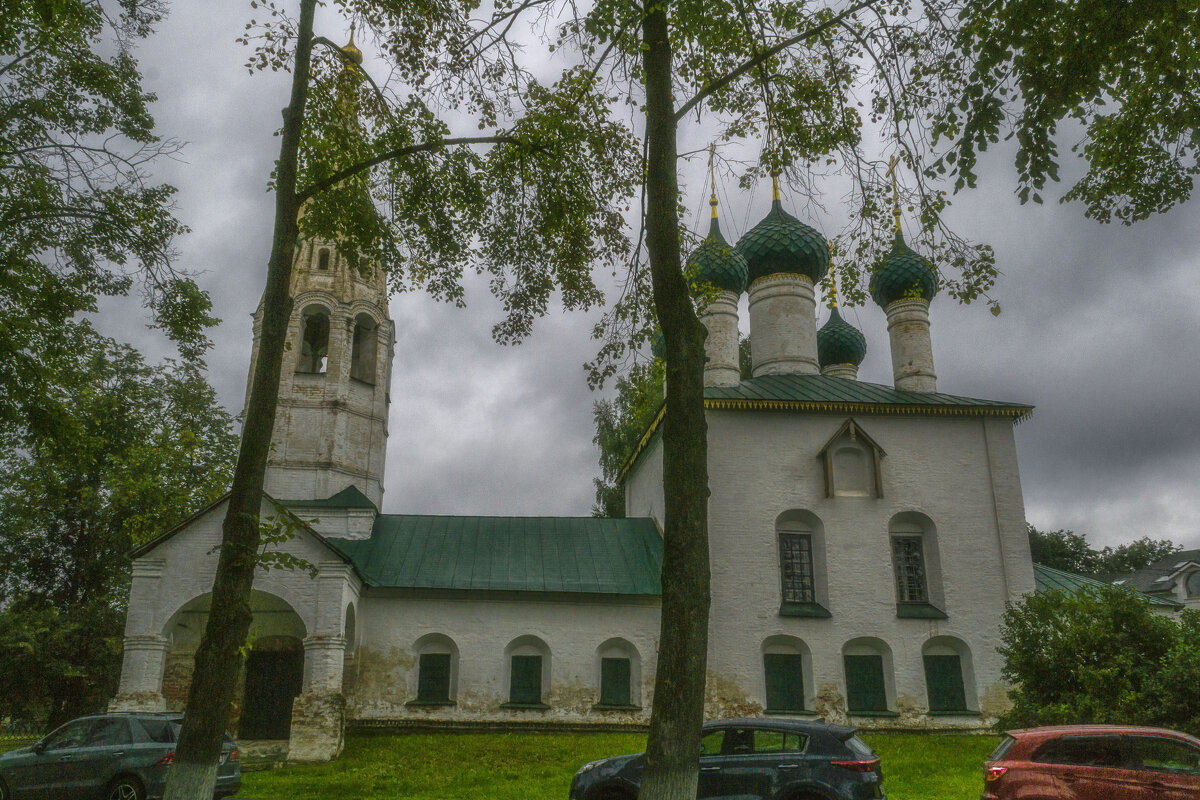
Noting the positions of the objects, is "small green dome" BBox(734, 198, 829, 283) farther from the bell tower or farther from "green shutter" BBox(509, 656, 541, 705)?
"green shutter" BBox(509, 656, 541, 705)

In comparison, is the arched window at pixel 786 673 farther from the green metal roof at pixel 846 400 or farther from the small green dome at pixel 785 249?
the small green dome at pixel 785 249

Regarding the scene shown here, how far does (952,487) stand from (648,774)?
49.6 feet

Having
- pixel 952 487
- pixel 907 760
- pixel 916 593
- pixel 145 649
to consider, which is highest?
pixel 952 487

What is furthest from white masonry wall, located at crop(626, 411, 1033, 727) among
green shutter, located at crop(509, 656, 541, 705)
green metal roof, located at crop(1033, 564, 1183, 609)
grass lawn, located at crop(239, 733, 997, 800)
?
green shutter, located at crop(509, 656, 541, 705)

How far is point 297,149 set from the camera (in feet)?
27.7

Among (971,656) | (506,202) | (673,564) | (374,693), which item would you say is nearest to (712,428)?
(971,656)

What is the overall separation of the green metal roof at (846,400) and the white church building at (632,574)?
7 cm

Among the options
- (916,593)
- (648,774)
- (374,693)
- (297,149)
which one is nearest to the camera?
(648,774)

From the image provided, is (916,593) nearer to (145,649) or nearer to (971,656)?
(971,656)

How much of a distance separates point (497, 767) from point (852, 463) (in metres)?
10.1

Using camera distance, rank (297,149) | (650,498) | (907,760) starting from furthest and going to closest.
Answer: (650,498)
(907,760)
(297,149)

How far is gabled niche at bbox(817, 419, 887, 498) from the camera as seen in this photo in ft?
63.0

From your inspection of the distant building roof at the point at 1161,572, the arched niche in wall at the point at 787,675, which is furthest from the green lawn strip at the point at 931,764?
the distant building roof at the point at 1161,572

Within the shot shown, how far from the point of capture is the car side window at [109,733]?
1060cm
